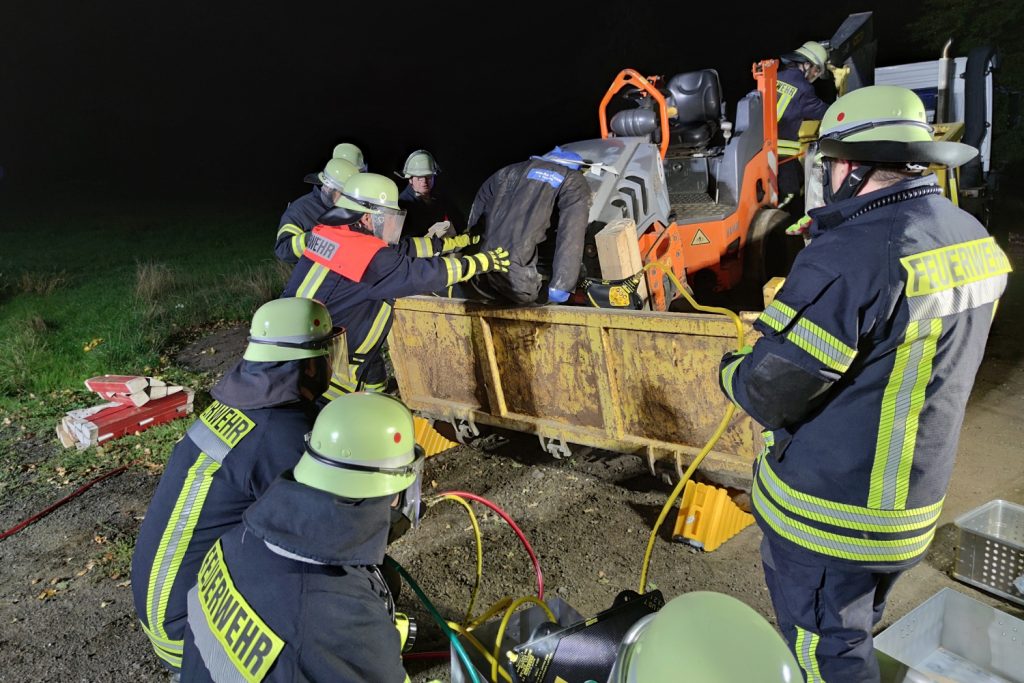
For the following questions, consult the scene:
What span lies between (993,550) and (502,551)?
256cm

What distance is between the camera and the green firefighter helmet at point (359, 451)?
2.03 meters

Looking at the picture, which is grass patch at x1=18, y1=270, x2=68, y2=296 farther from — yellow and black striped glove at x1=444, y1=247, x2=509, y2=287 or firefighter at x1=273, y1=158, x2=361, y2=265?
yellow and black striped glove at x1=444, y1=247, x2=509, y2=287

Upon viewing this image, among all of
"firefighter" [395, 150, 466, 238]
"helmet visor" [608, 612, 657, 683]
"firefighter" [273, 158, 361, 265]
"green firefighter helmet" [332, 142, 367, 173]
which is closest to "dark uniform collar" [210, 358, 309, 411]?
"helmet visor" [608, 612, 657, 683]

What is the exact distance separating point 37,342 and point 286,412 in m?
8.54

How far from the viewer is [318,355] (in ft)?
9.71

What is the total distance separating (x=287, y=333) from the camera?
9.53ft

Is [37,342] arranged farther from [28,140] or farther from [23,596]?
[28,140]

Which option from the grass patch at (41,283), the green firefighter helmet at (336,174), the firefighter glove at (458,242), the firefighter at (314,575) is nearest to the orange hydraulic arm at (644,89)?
the firefighter glove at (458,242)

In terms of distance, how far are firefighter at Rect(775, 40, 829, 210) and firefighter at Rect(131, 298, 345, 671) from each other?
640 cm

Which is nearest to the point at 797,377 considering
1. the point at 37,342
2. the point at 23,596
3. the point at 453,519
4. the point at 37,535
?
the point at 453,519

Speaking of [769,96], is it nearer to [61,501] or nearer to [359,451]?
[359,451]

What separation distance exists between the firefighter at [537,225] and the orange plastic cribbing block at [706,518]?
1597 millimetres

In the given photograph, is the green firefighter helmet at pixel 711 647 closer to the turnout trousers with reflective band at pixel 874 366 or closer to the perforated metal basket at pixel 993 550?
the turnout trousers with reflective band at pixel 874 366

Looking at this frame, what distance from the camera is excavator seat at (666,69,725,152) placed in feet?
24.0
